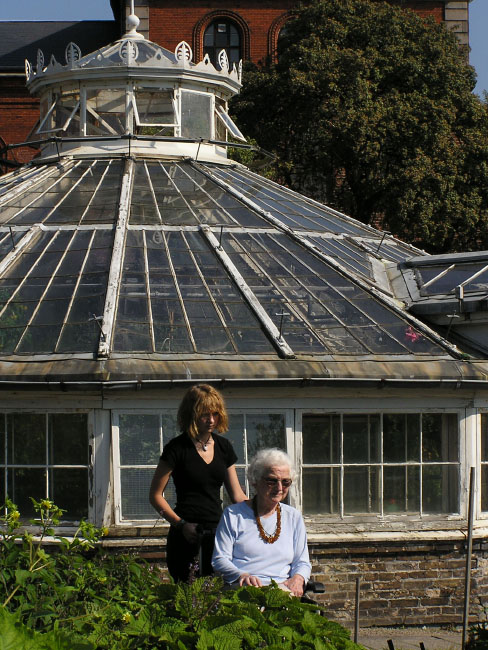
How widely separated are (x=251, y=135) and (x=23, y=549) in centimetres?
2525

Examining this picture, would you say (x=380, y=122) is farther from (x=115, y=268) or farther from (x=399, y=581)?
(x=399, y=581)

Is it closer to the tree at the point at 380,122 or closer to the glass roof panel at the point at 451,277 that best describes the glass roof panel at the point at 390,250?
the glass roof panel at the point at 451,277

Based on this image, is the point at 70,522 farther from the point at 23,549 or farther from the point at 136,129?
the point at 136,129

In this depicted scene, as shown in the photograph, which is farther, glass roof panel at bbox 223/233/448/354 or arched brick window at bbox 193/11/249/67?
arched brick window at bbox 193/11/249/67

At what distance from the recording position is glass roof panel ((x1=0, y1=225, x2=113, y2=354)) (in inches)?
403

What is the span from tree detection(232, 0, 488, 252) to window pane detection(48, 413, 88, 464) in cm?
1938

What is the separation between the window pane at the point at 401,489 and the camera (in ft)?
34.0

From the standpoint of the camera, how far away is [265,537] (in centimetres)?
636

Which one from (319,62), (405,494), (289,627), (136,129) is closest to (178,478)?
(289,627)

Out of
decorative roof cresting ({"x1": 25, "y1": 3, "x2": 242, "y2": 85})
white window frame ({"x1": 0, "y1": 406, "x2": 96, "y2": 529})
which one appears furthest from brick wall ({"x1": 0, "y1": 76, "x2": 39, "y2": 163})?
white window frame ({"x1": 0, "y1": 406, "x2": 96, "y2": 529})

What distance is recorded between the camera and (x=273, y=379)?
977cm

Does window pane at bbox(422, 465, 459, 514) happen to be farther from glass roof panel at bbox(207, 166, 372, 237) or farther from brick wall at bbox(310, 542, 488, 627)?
glass roof panel at bbox(207, 166, 372, 237)

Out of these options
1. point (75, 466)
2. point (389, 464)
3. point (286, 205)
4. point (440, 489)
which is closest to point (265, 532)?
point (75, 466)

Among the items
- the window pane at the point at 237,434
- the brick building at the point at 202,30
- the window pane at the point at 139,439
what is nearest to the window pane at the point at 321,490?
the window pane at the point at 237,434
